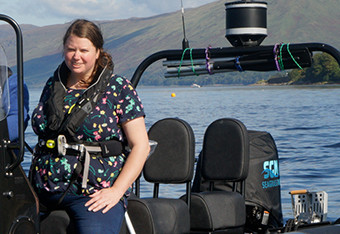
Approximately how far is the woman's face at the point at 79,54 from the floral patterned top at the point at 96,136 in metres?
0.11

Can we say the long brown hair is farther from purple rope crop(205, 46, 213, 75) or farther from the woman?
purple rope crop(205, 46, 213, 75)

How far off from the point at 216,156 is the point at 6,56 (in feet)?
6.08

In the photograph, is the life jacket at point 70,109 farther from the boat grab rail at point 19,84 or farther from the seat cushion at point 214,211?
the seat cushion at point 214,211

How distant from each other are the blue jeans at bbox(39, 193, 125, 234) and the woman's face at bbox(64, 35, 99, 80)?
21.9 inches

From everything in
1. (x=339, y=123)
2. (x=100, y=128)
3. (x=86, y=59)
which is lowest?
(x=339, y=123)

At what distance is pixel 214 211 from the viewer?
3.43 meters

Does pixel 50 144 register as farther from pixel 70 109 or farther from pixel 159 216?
pixel 159 216

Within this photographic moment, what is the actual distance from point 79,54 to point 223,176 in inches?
63.3

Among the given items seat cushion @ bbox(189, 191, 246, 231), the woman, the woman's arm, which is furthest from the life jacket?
seat cushion @ bbox(189, 191, 246, 231)

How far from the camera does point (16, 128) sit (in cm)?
227

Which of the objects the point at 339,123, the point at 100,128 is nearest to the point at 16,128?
the point at 100,128

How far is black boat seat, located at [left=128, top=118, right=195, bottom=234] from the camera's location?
2902mm

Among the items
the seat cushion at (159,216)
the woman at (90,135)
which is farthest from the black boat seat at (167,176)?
the woman at (90,135)

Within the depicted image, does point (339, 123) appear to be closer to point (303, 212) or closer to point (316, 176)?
point (316, 176)
